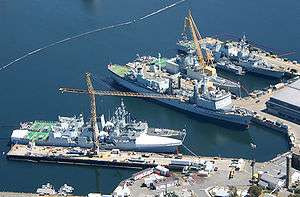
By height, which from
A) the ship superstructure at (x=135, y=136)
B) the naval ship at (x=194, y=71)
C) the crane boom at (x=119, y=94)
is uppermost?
the naval ship at (x=194, y=71)

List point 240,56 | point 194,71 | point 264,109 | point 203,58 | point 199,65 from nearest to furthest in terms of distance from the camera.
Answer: point 264,109, point 194,71, point 199,65, point 203,58, point 240,56

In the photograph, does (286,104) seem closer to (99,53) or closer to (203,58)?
(203,58)

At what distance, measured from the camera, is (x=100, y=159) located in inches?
2461

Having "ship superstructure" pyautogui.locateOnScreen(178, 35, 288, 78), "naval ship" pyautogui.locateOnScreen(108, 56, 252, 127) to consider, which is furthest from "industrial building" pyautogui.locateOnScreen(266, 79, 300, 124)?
"ship superstructure" pyautogui.locateOnScreen(178, 35, 288, 78)

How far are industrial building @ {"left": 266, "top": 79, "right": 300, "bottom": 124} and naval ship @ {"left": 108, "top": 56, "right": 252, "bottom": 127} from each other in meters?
2.66

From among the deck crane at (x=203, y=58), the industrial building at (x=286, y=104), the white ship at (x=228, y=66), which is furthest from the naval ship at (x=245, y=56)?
the industrial building at (x=286, y=104)

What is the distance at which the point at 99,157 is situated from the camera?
6284 centimetres

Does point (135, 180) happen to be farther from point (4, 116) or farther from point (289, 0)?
point (289, 0)

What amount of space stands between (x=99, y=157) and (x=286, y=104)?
63.6 ft

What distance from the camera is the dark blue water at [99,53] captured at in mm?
62938

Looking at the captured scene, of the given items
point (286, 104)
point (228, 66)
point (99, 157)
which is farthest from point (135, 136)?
point (228, 66)

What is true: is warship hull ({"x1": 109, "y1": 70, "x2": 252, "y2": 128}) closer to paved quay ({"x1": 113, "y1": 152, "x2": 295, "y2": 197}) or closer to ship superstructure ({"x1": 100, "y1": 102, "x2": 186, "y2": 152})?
ship superstructure ({"x1": 100, "y1": 102, "x2": 186, "y2": 152})

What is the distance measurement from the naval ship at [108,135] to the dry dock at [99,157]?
693mm

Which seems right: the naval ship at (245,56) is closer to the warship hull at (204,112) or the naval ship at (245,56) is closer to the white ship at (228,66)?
the white ship at (228,66)
